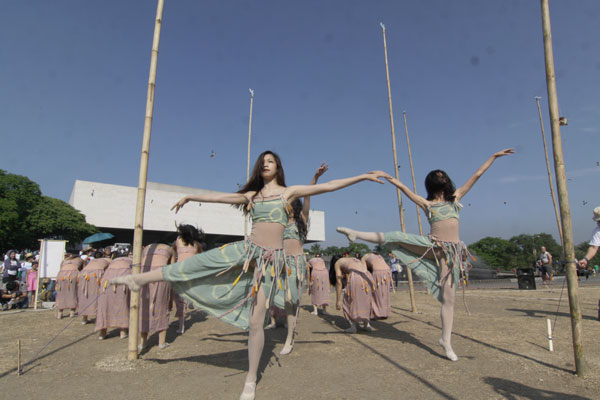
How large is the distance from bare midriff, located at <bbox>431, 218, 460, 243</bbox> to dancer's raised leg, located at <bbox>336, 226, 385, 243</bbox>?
751 mm

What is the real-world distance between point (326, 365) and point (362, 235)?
5.19ft

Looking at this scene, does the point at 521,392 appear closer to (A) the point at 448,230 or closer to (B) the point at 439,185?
(A) the point at 448,230

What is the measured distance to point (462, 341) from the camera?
5078mm

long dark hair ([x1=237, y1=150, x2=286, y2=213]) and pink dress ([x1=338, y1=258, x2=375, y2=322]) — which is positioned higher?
long dark hair ([x1=237, y1=150, x2=286, y2=213])

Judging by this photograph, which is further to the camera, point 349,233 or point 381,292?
point 381,292

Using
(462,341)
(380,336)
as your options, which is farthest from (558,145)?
(380,336)

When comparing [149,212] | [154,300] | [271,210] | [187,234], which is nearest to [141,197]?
[154,300]

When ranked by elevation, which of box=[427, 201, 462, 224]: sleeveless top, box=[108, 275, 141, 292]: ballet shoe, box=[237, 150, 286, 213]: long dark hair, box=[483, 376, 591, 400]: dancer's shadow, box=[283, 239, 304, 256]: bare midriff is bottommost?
box=[483, 376, 591, 400]: dancer's shadow

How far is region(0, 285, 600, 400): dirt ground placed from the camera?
3.28m

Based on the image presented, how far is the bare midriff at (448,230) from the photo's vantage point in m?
4.64

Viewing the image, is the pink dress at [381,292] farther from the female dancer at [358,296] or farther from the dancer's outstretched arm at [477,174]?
the dancer's outstretched arm at [477,174]

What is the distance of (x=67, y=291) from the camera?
830 cm

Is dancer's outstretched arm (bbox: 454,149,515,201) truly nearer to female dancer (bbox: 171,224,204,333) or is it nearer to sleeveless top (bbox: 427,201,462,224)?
sleeveless top (bbox: 427,201,462,224)

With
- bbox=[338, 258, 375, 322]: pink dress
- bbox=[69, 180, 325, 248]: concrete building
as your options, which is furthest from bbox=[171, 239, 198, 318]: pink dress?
bbox=[69, 180, 325, 248]: concrete building
